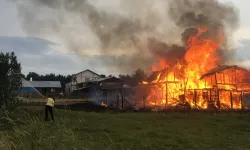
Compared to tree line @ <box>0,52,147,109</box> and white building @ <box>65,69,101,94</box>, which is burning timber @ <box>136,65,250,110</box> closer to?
tree line @ <box>0,52,147,109</box>

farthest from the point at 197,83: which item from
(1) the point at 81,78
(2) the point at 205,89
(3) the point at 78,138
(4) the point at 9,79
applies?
(1) the point at 81,78

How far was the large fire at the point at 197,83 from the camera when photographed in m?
33.6

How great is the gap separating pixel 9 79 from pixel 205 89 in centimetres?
2478

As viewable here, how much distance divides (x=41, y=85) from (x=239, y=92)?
59.2 meters

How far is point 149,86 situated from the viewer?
37.8 metres

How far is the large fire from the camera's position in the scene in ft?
110

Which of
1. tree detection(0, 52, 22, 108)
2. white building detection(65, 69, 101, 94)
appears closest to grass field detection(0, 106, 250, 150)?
tree detection(0, 52, 22, 108)

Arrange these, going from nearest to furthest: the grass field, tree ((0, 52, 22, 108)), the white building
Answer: the grass field
tree ((0, 52, 22, 108))
the white building

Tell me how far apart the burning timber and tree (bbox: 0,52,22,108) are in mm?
20555

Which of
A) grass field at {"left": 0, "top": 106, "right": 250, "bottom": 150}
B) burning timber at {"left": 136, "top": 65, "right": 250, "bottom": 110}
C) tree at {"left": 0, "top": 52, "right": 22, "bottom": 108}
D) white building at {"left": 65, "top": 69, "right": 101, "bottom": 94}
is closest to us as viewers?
grass field at {"left": 0, "top": 106, "right": 250, "bottom": 150}

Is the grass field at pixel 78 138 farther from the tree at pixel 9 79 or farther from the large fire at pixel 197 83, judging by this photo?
the large fire at pixel 197 83

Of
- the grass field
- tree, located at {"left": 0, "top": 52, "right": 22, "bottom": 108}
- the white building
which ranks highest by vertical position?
the white building

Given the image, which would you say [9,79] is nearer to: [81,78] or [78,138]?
[78,138]

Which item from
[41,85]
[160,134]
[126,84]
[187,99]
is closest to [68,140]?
[160,134]
